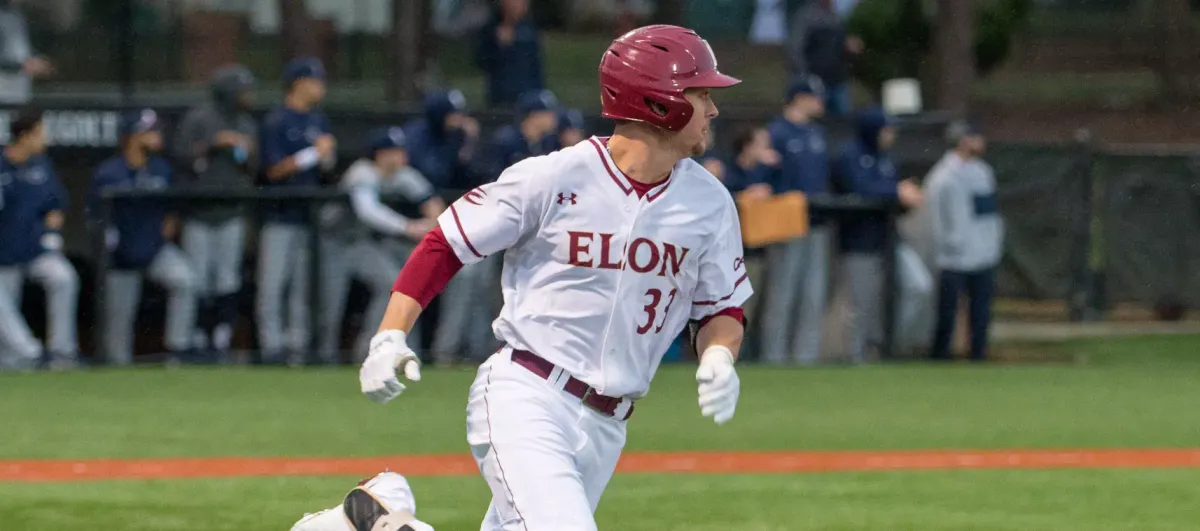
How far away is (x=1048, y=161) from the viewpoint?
1733 centimetres

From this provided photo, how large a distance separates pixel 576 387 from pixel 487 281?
8961 millimetres

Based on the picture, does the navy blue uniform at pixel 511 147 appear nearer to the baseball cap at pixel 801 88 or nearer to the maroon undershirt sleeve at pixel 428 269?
the baseball cap at pixel 801 88

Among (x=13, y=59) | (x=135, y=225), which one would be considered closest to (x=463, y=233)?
(x=135, y=225)

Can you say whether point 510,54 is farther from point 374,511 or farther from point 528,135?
point 374,511

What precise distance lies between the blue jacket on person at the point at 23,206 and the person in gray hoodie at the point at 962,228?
6868 mm

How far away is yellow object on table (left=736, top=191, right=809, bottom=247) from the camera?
14.2 m

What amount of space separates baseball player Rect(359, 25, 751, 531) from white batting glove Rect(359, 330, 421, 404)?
0.20 ft

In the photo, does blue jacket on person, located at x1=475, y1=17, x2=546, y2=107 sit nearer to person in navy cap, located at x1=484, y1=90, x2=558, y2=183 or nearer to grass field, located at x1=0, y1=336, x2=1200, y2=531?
person in navy cap, located at x1=484, y1=90, x2=558, y2=183

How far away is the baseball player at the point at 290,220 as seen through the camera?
13.6 m

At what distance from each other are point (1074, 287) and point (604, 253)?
43.1ft

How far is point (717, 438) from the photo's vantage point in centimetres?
1048

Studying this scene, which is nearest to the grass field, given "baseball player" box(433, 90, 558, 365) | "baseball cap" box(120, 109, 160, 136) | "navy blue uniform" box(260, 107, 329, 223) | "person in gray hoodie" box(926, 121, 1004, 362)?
"baseball player" box(433, 90, 558, 365)

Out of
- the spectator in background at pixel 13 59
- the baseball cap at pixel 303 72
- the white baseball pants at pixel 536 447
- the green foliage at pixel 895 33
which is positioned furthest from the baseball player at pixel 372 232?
the green foliage at pixel 895 33

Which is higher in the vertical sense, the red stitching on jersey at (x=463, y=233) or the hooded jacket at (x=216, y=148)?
the red stitching on jersey at (x=463, y=233)
